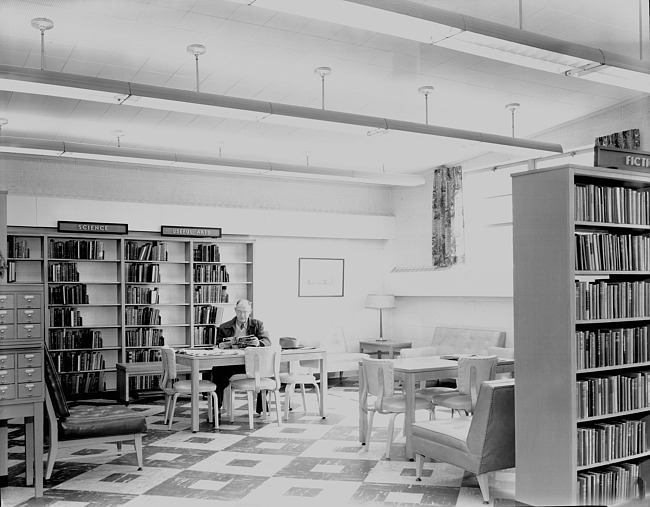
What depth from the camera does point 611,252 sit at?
4.81 meters

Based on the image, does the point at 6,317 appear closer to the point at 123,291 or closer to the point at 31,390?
the point at 31,390

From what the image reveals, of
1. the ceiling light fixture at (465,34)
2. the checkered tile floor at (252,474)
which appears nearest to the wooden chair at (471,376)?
the checkered tile floor at (252,474)

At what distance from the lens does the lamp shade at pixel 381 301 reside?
38.0 feet

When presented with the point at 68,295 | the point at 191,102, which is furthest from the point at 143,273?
the point at 191,102

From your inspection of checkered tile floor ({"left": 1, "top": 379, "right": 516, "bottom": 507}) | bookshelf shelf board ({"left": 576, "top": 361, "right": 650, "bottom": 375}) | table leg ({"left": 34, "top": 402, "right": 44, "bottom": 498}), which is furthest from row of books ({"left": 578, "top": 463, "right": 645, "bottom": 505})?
table leg ({"left": 34, "top": 402, "right": 44, "bottom": 498})

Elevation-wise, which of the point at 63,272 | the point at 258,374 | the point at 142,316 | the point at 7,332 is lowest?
the point at 258,374

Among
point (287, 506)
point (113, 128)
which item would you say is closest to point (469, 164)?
point (113, 128)

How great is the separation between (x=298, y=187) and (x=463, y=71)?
17.4 feet

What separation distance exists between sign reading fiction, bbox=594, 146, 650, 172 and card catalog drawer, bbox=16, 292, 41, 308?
167 inches

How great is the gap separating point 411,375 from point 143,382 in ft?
16.3

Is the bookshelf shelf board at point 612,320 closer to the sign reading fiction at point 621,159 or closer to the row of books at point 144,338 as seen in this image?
the sign reading fiction at point 621,159

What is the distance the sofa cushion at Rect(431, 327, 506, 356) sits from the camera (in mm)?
9680

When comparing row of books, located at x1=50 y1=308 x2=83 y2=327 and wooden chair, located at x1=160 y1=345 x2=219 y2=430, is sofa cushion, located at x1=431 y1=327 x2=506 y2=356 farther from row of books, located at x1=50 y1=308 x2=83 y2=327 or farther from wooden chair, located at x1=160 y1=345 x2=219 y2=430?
row of books, located at x1=50 y1=308 x2=83 y2=327

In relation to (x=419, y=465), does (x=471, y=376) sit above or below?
Answer: above
